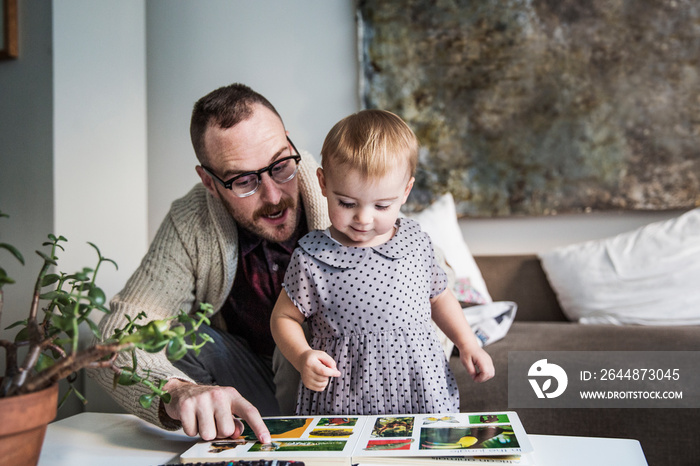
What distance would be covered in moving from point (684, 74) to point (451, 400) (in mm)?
1875

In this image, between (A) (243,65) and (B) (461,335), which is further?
(A) (243,65)

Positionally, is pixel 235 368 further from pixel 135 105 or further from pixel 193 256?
pixel 135 105

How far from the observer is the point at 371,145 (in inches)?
40.4

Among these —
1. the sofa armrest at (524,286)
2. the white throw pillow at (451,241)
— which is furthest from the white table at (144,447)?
the sofa armrest at (524,286)

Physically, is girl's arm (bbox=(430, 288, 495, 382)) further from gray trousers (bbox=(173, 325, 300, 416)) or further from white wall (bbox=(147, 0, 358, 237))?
white wall (bbox=(147, 0, 358, 237))

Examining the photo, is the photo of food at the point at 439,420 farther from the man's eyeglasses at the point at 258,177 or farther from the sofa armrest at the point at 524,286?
the sofa armrest at the point at 524,286

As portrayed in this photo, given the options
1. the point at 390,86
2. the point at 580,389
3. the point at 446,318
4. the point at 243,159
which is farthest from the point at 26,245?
the point at 580,389

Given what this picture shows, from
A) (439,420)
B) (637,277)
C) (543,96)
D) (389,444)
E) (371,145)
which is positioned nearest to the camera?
(389,444)

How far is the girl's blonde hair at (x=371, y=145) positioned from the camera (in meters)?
1.03

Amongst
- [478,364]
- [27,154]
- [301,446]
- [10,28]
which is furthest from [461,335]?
[10,28]

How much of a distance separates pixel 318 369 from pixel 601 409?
0.89 m

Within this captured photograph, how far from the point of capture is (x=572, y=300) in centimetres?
217

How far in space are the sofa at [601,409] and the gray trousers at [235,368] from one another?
0.53m

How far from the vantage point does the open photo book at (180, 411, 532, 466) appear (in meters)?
0.77
